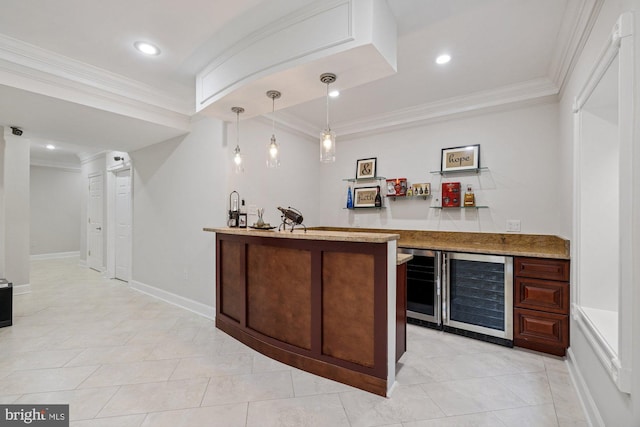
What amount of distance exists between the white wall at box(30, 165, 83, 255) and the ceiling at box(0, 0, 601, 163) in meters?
4.83

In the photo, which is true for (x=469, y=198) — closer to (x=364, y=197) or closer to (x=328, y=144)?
(x=364, y=197)

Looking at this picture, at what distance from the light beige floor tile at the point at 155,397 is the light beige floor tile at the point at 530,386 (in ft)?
7.25

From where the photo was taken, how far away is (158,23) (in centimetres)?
211

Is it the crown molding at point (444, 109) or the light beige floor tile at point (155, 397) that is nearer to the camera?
the light beige floor tile at point (155, 397)

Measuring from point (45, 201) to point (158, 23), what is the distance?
797 centimetres

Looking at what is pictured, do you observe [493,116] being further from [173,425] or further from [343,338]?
[173,425]

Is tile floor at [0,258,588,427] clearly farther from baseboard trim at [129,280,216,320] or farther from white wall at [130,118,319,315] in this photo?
white wall at [130,118,319,315]

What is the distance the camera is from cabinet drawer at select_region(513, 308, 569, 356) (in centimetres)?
246

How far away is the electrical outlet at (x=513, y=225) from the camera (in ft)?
10.6

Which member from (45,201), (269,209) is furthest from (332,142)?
(45,201)

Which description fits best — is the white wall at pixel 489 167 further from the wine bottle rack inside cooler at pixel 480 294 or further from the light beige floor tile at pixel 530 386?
the light beige floor tile at pixel 530 386

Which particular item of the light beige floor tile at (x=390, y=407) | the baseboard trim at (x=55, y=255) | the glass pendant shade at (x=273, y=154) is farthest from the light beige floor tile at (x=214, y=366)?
the baseboard trim at (x=55, y=255)

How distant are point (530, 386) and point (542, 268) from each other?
102 centimetres

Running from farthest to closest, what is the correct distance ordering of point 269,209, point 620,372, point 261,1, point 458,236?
point 269,209
point 458,236
point 261,1
point 620,372
